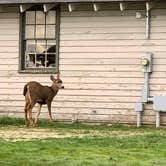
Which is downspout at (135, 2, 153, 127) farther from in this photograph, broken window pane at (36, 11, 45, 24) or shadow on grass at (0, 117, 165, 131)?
broken window pane at (36, 11, 45, 24)

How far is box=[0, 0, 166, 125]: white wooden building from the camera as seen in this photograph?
57.6 feet

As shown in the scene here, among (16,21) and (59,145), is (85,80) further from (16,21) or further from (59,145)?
(59,145)

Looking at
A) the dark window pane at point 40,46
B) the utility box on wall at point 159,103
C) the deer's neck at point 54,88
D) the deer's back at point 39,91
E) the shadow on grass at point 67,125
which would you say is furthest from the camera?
the dark window pane at point 40,46

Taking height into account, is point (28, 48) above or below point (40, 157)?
above

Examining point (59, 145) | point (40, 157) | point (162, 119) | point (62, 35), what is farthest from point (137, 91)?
point (40, 157)

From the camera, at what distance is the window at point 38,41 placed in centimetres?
1858

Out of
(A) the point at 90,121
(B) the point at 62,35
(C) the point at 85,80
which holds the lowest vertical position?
(A) the point at 90,121

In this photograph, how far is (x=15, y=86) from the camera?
18.8 m

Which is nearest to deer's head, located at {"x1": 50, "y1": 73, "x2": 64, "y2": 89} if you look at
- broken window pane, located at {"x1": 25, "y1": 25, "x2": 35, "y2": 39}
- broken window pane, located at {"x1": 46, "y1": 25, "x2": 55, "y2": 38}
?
broken window pane, located at {"x1": 46, "y1": 25, "x2": 55, "y2": 38}

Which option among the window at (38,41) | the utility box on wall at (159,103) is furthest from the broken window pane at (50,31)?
the utility box on wall at (159,103)

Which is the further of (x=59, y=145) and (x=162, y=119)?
(x=162, y=119)

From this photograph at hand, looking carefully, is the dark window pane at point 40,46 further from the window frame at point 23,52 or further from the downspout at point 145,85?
the downspout at point 145,85

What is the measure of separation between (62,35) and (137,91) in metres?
2.63

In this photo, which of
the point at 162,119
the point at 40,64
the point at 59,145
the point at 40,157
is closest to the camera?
the point at 40,157
